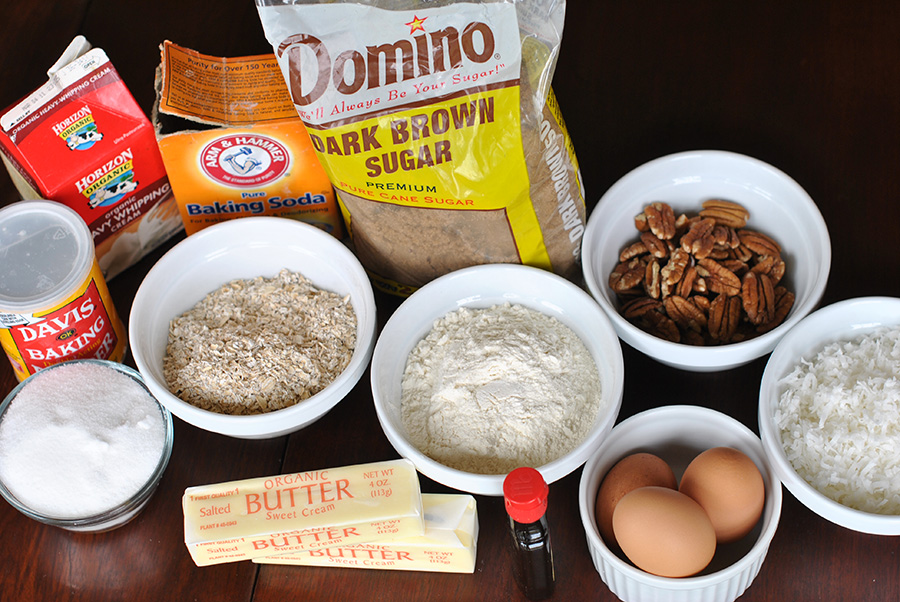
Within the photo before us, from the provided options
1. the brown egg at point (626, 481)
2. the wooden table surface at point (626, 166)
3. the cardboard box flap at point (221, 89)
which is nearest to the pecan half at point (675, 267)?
the wooden table surface at point (626, 166)

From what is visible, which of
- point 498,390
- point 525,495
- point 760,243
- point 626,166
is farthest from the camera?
point 626,166

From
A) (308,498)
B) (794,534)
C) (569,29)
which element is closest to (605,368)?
(794,534)

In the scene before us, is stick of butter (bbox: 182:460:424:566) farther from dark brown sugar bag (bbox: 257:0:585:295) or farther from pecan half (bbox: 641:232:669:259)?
pecan half (bbox: 641:232:669:259)

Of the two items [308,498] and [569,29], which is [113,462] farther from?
[569,29]

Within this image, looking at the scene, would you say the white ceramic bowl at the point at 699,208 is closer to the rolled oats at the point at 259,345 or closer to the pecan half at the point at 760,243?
the pecan half at the point at 760,243

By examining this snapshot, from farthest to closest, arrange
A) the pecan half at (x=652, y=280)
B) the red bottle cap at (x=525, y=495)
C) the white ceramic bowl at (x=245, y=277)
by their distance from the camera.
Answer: the pecan half at (x=652, y=280) < the white ceramic bowl at (x=245, y=277) < the red bottle cap at (x=525, y=495)

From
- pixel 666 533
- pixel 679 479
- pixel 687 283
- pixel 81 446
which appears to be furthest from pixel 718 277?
pixel 81 446

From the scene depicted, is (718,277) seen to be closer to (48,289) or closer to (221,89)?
(221,89)

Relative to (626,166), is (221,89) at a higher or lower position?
higher
